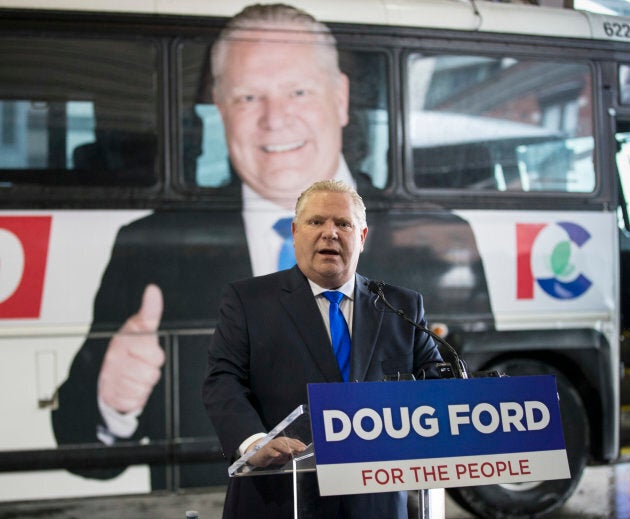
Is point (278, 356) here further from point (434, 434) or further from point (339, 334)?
point (434, 434)

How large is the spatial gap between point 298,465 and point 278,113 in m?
3.96

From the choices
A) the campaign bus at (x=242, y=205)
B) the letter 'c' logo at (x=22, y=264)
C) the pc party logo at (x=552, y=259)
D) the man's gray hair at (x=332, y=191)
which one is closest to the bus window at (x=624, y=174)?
the campaign bus at (x=242, y=205)

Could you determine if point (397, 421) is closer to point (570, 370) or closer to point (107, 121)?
point (107, 121)

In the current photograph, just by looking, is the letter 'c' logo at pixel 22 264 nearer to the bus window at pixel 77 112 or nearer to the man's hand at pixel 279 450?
the bus window at pixel 77 112

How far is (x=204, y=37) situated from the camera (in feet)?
20.8

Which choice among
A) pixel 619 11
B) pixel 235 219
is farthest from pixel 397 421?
pixel 619 11

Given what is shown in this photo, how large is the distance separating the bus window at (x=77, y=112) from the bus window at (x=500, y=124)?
1775mm

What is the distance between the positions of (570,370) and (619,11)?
265cm

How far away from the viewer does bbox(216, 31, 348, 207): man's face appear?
249 inches

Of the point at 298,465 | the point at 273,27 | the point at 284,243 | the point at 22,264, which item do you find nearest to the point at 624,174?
the point at 284,243

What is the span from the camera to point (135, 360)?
611 cm

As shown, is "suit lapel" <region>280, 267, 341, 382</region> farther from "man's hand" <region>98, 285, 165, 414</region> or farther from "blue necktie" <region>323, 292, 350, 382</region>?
"man's hand" <region>98, 285, 165, 414</region>

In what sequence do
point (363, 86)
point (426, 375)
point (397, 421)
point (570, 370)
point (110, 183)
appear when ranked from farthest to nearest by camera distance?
point (570, 370) < point (363, 86) < point (110, 183) < point (426, 375) < point (397, 421)

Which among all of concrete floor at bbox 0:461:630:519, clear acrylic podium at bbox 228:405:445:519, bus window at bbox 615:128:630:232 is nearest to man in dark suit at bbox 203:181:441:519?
clear acrylic podium at bbox 228:405:445:519
